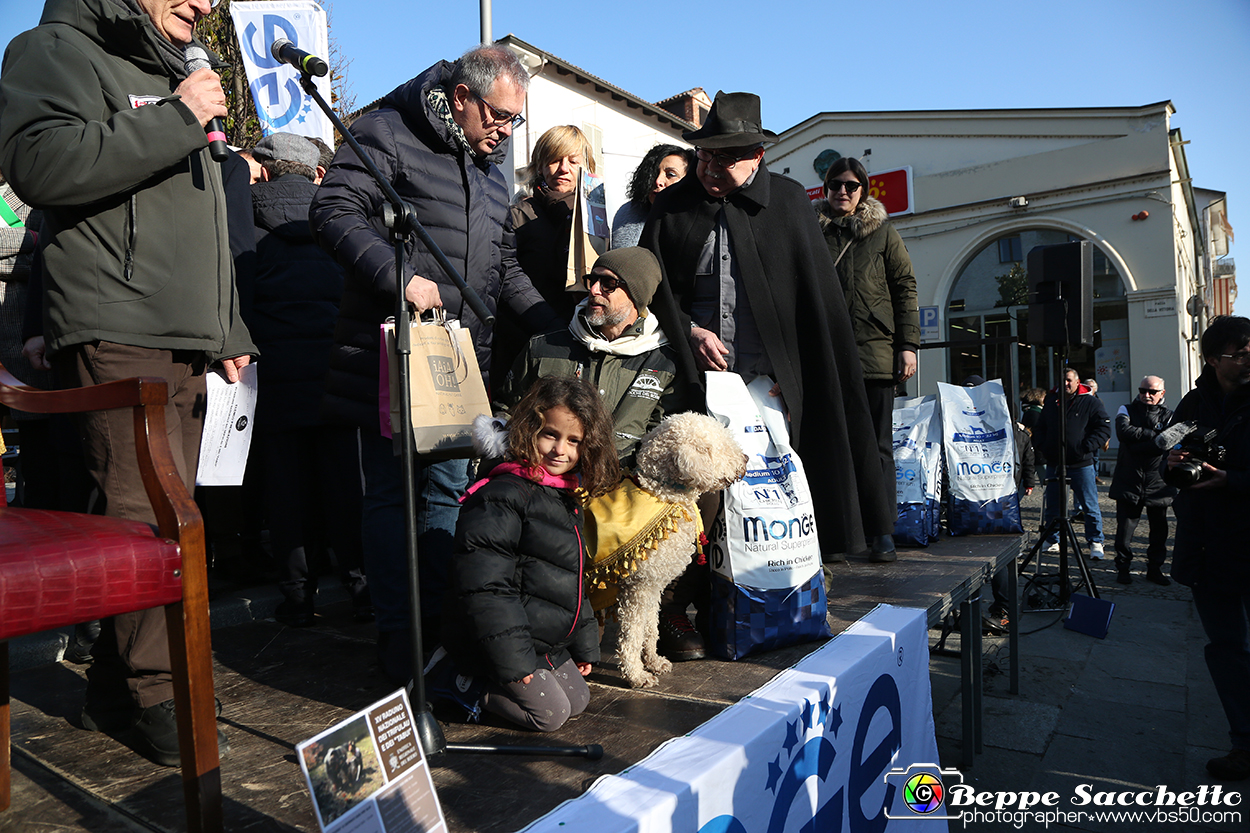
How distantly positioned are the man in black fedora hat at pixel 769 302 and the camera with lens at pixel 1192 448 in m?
1.37

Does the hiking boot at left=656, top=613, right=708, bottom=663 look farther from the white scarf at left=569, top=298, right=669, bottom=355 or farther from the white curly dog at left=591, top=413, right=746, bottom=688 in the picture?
the white scarf at left=569, top=298, right=669, bottom=355

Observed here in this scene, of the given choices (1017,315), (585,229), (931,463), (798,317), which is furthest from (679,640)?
(1017,315)

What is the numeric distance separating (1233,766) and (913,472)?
2003 millimetres

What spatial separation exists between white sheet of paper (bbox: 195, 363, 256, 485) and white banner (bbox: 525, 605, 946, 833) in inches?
58.6

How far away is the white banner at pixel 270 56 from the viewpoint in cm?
573

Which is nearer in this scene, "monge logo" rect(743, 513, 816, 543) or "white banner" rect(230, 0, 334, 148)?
"monge logo" rect(743, 513, 816, 543)

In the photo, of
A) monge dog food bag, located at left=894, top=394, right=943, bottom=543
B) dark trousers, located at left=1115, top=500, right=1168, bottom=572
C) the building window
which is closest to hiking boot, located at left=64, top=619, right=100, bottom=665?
monge dog food bag, located at left=894, top=394, right=943, bottom=543

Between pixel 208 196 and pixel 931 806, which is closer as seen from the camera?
pixel 208 196

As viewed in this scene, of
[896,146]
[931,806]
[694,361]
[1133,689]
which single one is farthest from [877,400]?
[896,146]

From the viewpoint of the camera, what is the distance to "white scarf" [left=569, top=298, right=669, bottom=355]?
8.58 feet

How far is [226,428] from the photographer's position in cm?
230

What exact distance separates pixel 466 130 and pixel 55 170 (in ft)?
3.51

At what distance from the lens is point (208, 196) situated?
6.44 ft

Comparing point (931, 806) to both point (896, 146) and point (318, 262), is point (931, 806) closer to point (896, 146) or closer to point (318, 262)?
point (318, 262)
